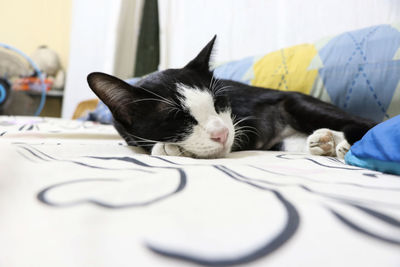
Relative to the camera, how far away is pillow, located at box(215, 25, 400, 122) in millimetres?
842

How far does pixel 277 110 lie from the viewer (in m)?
0.95

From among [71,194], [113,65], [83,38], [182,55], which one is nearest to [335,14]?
[182,55]

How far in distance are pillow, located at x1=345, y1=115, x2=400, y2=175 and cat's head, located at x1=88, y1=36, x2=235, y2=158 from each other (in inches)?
11.2

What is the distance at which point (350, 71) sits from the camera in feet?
3.01

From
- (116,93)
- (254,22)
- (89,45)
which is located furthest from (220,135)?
(89,45)

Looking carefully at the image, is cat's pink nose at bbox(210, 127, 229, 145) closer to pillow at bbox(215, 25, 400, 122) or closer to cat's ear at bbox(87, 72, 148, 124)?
cat's ear at bbox(87, 72, 148, 124)

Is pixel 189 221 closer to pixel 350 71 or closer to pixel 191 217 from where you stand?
pixel 191 217

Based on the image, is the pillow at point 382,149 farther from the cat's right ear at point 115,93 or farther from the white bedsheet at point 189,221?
the cat's right ear at point 115,93

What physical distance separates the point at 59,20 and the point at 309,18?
10.6 feet

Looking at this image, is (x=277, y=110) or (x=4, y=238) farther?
(x=277, y=110)

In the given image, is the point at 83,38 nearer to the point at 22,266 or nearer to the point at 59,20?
the point at 59,20

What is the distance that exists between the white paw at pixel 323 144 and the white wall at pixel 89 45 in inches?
98.0

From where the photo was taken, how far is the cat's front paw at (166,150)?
2.20ft

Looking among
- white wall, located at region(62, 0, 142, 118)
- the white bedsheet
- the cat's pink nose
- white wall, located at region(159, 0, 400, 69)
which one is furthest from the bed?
white wall, located at region(62, 0, 142, 118)
